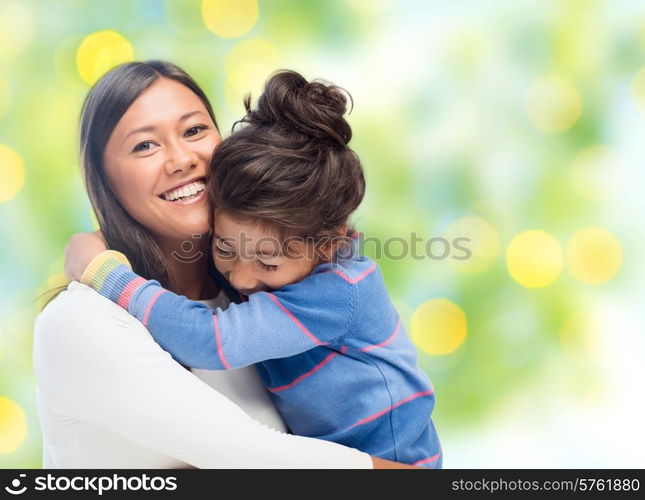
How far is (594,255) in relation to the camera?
2562mm

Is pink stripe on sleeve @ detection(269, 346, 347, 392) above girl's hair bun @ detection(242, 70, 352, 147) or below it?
below

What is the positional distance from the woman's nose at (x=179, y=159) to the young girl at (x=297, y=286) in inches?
1.5

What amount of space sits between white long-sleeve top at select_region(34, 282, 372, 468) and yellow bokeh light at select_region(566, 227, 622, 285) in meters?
1.48

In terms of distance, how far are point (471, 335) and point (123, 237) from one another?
4.49ft

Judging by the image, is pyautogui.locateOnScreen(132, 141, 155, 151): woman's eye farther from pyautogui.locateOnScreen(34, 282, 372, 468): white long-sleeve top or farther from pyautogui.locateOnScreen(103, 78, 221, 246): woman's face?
pyautogui.locateOnScreen(34, 282, 372, 468): white long-sleeve top

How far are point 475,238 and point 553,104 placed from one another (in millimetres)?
483

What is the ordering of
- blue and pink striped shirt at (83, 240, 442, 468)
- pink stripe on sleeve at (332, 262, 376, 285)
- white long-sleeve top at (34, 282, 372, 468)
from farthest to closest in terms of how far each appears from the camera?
pink stripe on sleeve at (332, 262, 376, 285), blue and pink striped shirt at (83, 240, 442, 468), white long-sleeve top at (34, 282, 372, 468)

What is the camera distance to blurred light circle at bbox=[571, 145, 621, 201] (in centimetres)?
249

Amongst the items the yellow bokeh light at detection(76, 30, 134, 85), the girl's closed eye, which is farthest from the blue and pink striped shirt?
the yellow bokeh light at detection(76, 30, 134, 85)

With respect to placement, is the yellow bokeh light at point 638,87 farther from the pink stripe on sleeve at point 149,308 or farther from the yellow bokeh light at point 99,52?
the pink stripe on sleeve at point 149,308

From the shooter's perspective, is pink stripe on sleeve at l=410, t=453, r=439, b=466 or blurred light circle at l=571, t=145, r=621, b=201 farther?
blurred light circle at l=571, t=145, r=621, b=201

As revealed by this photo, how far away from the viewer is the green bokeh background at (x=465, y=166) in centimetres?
211
